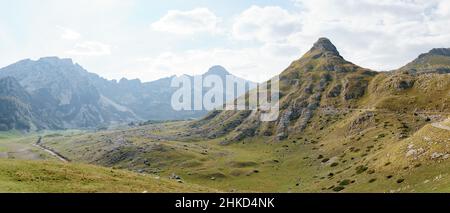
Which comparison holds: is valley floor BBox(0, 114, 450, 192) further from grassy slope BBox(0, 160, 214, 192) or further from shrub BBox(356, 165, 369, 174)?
shrub BBox(356, 165, 369, 174)

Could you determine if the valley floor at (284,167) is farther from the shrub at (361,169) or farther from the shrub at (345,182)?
the shrub at (361,169)

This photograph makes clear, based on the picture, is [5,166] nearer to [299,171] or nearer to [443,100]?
[299,171]

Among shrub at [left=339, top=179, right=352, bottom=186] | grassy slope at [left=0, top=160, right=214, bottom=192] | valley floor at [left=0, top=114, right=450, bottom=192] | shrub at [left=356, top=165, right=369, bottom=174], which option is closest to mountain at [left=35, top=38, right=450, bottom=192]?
shrub at [left=356, top=165, right=369, bottom=174]

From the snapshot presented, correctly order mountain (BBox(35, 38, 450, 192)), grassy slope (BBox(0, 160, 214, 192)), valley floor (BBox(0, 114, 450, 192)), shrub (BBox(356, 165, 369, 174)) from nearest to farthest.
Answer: grassy slope (BBox(0, 160, 214, 192)), valley floor (BBox(0, 114, 450, 192)), mountain (BBox(35, 38, 450, 192)), shrub (BBox(356, 165, 369, 174))

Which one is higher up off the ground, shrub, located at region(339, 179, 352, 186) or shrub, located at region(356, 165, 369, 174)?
shrub, located at region(356, 165, 369, 174)

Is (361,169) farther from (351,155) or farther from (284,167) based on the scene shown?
(284,167)

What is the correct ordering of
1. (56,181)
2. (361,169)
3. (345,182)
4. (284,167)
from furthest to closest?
(284,167)
(361,169)
(345,182)
(56,181)

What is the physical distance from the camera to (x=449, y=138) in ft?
252

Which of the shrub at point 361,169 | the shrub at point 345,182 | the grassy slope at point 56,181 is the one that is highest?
the grassy slope at point 56,181

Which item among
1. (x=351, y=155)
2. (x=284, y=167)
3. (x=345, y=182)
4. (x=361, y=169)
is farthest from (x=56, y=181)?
(x=284, y=167)

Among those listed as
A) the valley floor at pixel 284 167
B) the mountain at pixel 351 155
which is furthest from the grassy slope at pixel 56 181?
the mountain at pixel 351 155

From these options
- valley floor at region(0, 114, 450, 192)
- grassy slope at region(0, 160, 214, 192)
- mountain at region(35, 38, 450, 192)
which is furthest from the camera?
mountain at region(35, 38, 450, 192)

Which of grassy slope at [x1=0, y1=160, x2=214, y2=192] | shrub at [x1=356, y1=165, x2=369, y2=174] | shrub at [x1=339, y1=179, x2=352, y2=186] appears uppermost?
grassy slope at [x1=0, y1=160, x2=214, y2=192]

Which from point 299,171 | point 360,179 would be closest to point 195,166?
point 299,171
